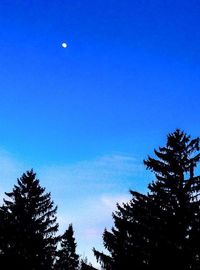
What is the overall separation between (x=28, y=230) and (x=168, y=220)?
474 inches

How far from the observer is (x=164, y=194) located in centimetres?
1631

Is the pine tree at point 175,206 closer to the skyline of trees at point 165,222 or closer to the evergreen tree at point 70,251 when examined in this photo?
the skyline of trees at point 165,222

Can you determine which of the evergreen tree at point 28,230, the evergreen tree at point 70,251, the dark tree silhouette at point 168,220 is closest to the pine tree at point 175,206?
the dark tree silhouette at point 168,220

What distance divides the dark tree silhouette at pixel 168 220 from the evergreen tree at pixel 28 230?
7.25 metres

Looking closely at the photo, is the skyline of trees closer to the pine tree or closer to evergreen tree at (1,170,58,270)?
the pine tree

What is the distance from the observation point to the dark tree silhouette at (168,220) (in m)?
14.9

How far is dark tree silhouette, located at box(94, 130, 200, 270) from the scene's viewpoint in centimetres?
1488

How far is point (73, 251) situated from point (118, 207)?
95.9 ft

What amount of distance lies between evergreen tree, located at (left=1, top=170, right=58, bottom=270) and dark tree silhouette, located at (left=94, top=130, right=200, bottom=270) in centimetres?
725

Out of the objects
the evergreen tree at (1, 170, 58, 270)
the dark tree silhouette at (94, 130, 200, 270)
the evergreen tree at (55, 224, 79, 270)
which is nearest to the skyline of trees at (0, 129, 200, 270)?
the dark tree silhouette at (94, 130, 200, 270)

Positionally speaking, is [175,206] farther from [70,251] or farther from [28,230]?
[70,251]

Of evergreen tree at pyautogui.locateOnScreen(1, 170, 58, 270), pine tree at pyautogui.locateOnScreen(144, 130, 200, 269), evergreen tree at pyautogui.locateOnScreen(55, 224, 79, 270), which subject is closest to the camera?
pine tree at pyautogui.locateOnScreen(144, 130, 200, 269)

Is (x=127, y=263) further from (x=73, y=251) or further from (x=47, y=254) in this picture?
(x=73, y=251)

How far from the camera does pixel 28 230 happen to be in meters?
23.9
